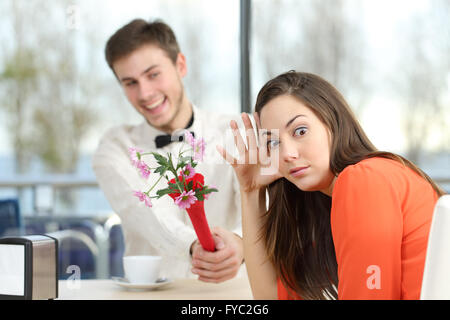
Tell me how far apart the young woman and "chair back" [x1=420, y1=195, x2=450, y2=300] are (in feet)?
0.61

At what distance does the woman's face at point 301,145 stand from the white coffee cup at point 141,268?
572 millimetres

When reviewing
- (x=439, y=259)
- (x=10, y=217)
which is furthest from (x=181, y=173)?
(x=10, y=217)

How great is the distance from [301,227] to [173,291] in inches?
16.8

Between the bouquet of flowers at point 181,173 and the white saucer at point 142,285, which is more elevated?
the bouquet of flowers at point 181,173

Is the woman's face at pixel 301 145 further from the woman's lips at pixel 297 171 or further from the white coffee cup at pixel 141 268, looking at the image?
the white coffee cup at pixel 141 268

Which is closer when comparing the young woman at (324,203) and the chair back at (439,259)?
the chair back at (439,259)

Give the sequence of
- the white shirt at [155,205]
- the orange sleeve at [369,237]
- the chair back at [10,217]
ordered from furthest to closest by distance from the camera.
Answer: the chair back at [10,217], the white shirt at [155,205], the orange sleeve at [369,237]

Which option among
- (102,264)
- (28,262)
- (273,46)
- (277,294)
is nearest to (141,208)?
(277,294)

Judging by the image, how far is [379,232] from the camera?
89 cm

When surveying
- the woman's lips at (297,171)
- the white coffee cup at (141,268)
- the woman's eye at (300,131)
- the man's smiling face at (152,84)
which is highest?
the man's smiling face at (152,84)

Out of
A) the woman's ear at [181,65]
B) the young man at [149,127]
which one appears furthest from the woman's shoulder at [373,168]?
the woman's ear at [181,65]

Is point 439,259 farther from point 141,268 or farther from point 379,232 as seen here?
point 141,268

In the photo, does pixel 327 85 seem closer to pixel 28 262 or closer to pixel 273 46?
pixel 28 262

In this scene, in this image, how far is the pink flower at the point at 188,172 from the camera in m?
1.07
